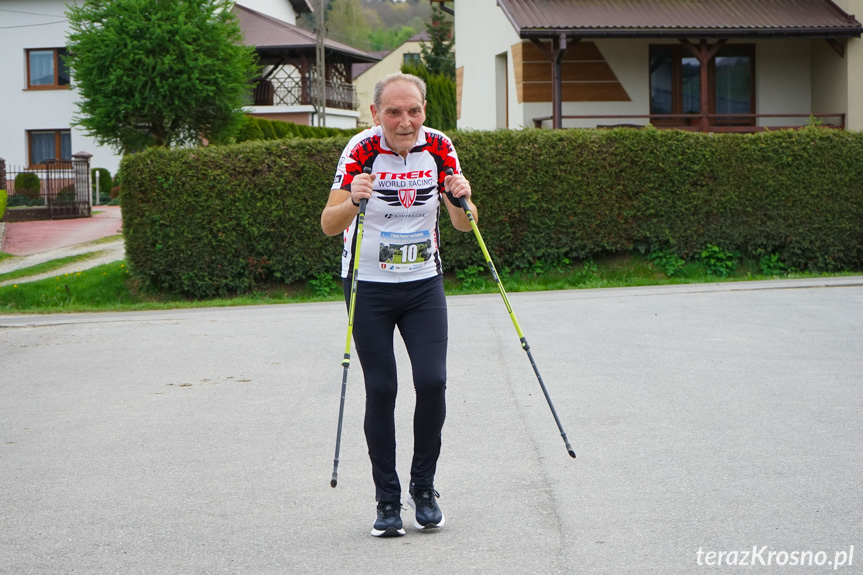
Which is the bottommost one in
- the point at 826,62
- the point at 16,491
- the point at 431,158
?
the point at 16,491

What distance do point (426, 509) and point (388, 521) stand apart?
0.63 ft

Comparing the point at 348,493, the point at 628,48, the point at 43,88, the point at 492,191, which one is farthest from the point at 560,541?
the point at 43,88

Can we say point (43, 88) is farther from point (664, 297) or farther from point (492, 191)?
point (664, 297)

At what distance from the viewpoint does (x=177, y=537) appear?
4.71 m

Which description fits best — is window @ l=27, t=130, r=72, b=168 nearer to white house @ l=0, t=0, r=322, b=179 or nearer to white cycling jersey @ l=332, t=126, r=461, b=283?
white house @ l=0, t=0, r=322, b=179

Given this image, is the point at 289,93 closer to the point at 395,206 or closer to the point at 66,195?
the point at 66,195

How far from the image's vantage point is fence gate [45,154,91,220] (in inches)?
1221

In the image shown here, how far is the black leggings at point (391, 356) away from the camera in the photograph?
4656 mm

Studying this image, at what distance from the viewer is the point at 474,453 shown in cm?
618

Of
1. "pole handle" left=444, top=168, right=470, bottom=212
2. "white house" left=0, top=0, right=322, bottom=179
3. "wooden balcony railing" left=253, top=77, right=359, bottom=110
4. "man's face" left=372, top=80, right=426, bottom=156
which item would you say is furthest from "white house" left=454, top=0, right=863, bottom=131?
"wooden balcony railing" left=253, top=77, right=359, bottom=110

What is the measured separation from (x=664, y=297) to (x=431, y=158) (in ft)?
32.4

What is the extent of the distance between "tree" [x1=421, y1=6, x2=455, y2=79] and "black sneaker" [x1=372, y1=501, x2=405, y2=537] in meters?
63.9

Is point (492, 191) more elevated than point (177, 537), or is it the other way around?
point (492, 191)

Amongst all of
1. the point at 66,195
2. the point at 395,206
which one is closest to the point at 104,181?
the point at 66,195
